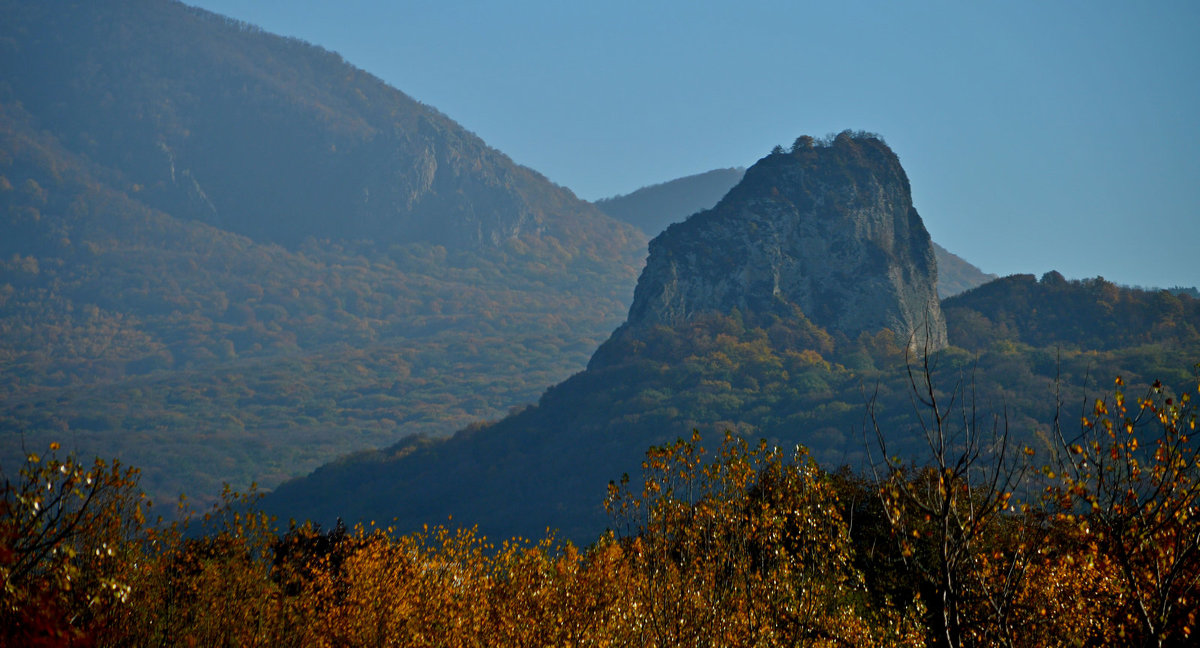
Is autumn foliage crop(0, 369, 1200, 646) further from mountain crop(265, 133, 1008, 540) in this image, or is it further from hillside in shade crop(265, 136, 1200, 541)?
mountain crop(265, 133, 1008, 540)

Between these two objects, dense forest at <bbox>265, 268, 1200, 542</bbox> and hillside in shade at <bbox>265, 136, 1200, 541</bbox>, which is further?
hillside in shade at <bbox>265, 136, 1200, 541</bbox>

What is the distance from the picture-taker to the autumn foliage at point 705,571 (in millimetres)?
10477

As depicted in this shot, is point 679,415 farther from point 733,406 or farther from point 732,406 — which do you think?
point 733,406

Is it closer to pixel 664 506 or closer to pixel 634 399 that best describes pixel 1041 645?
pixel 664 506

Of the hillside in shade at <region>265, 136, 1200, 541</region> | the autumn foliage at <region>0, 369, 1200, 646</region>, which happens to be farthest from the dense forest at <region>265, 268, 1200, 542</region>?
the autumn foliage at <region>0, 369, 1200, 646</region>

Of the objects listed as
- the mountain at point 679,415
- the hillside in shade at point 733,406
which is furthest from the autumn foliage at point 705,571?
the mountain at point 679,415

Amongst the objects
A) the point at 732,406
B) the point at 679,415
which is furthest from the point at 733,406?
the point at 679,415

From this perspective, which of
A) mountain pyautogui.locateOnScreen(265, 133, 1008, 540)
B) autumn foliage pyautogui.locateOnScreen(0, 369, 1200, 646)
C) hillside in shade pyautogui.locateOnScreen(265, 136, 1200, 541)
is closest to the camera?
autumn foliage pyautogui.locateOnScreen(0, 369, 1200, 646)

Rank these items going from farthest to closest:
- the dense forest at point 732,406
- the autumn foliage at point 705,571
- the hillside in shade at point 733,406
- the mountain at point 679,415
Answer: the mountain at point 679,415
the hillside in shade at point 733,406
the dense forest at point 732,406
the autumn foliage at point 705,571

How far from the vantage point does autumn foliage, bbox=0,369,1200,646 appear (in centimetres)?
1048

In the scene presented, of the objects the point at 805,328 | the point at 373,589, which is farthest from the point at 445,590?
the point at 805,328

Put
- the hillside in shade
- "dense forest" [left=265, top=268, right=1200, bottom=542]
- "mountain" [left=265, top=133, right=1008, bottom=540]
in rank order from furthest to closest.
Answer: "mountain" [left=265, top=133, right=1008, bottom=540] < the hillside in shade < "dense forest" [left=265, top=268, right=1200, bottom=542]

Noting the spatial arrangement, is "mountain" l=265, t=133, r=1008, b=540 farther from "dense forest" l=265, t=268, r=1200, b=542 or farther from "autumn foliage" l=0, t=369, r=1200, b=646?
"autumn foliage" l=0, t=369, r=1200, b=646

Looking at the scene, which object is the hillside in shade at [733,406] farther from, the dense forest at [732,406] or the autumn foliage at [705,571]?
the autumn foliage at [705,571]
